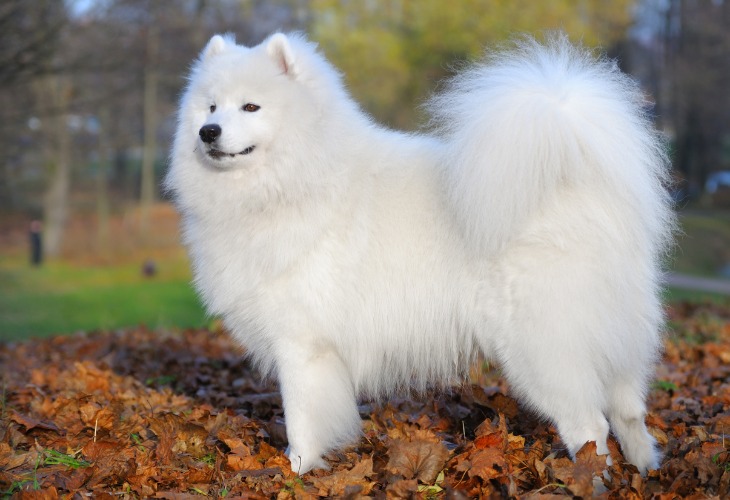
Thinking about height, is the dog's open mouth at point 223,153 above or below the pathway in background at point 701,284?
above

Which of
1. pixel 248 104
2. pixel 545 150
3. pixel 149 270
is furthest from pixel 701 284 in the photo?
pixel 248 104

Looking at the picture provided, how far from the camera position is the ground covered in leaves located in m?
3.02

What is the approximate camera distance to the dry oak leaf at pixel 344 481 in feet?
10.1

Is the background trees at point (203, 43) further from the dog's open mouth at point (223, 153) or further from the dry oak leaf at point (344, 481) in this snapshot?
the dry oak leaf at point (344, 481)

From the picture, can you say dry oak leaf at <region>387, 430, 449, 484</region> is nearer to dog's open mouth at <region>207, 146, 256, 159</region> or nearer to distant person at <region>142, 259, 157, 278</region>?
dog's open mouth at <region>207, 146, 256, 159</region>

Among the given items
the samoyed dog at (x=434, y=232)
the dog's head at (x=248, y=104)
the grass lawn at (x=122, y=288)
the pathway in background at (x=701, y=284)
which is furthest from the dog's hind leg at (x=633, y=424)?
the pathway in background at (x=701, y=284)

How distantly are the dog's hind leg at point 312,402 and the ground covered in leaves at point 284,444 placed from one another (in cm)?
11

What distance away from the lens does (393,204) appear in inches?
142

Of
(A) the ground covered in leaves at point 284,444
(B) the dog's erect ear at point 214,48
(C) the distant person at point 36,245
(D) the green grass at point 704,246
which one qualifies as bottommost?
(C) the distant person at point 36,245

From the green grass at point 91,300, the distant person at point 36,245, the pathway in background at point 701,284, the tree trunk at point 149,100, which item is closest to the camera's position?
the green grass at point 91,300

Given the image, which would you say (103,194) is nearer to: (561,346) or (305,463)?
(305,463)

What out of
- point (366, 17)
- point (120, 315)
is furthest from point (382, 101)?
point (120, 315)

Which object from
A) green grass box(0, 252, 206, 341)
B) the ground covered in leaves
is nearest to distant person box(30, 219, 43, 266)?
green grass box(0, 252, 206, 341)

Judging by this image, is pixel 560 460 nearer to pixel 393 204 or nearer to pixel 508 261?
pixel 508 261
